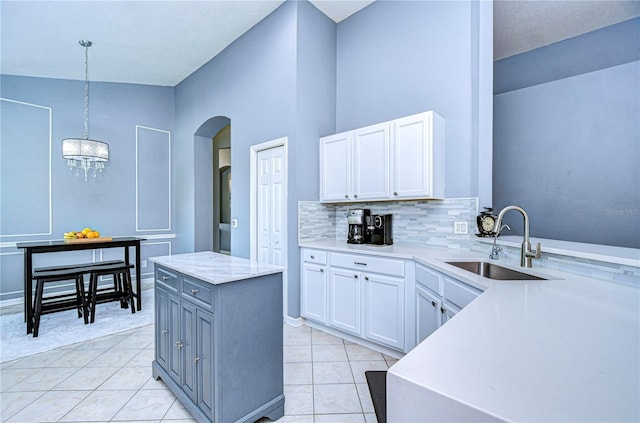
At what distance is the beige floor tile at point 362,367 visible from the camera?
7.26ft

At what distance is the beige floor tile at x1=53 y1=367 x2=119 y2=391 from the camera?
2100mm

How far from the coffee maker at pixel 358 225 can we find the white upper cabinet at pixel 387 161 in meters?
0.15

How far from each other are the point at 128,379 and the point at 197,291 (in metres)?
1.23

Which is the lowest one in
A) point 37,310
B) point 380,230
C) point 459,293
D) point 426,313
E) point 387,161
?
point 37,310

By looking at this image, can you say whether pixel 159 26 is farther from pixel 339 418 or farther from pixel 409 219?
pixel 339 418

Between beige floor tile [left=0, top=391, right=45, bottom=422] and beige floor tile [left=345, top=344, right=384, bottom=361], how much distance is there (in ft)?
7.56

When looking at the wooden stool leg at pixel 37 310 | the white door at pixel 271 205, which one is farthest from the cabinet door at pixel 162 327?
the wooden stool leg at pixel 37 310

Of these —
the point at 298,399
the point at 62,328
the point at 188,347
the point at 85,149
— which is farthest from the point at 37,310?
the point at 298,399

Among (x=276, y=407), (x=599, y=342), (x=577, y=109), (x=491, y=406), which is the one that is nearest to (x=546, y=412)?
(x=491, y=406)

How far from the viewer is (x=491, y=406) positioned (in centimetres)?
47

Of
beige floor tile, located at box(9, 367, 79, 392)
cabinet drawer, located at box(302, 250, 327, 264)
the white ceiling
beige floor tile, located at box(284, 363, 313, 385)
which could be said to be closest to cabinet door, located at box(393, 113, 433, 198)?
cabinet drawer, located at box(302, 250, 327, 264)

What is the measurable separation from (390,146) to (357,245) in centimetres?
107

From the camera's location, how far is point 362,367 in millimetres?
2348

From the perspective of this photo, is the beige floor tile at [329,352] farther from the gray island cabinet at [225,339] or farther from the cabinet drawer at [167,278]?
the cabinet drawer at [167,278]
